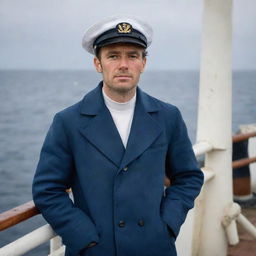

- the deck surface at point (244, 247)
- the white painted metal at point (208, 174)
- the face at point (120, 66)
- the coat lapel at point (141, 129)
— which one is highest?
the face at point (120, 66)

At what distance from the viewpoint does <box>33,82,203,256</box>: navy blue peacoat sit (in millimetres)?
1736

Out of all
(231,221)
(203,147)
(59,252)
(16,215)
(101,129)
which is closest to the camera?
(16,215)

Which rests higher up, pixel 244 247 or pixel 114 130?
pixel 114 130

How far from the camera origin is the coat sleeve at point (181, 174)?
197 cm

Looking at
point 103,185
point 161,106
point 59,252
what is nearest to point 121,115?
point 161,106

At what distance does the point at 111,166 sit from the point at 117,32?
1.85 ft

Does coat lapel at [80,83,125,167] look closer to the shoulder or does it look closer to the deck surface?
the shoulder

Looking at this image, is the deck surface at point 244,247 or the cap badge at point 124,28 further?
the deck surface at point 244,247

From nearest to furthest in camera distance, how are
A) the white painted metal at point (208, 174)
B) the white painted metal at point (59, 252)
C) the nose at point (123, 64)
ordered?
1. the nose at point (123, 64)
2. the white painted metal at point (59, 252)
3. the white painted metal at point (208, 174)

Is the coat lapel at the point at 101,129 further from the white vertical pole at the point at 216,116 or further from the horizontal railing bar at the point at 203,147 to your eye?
the white vertical pole at the point at 216,116

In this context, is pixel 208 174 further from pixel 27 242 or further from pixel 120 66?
pixel 27 242

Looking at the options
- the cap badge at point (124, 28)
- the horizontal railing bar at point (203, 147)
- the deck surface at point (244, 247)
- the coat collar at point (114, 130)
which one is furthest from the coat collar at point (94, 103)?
the deck surface at point (244, 247)

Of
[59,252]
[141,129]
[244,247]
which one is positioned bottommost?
[244,247]

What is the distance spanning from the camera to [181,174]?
2053mm
